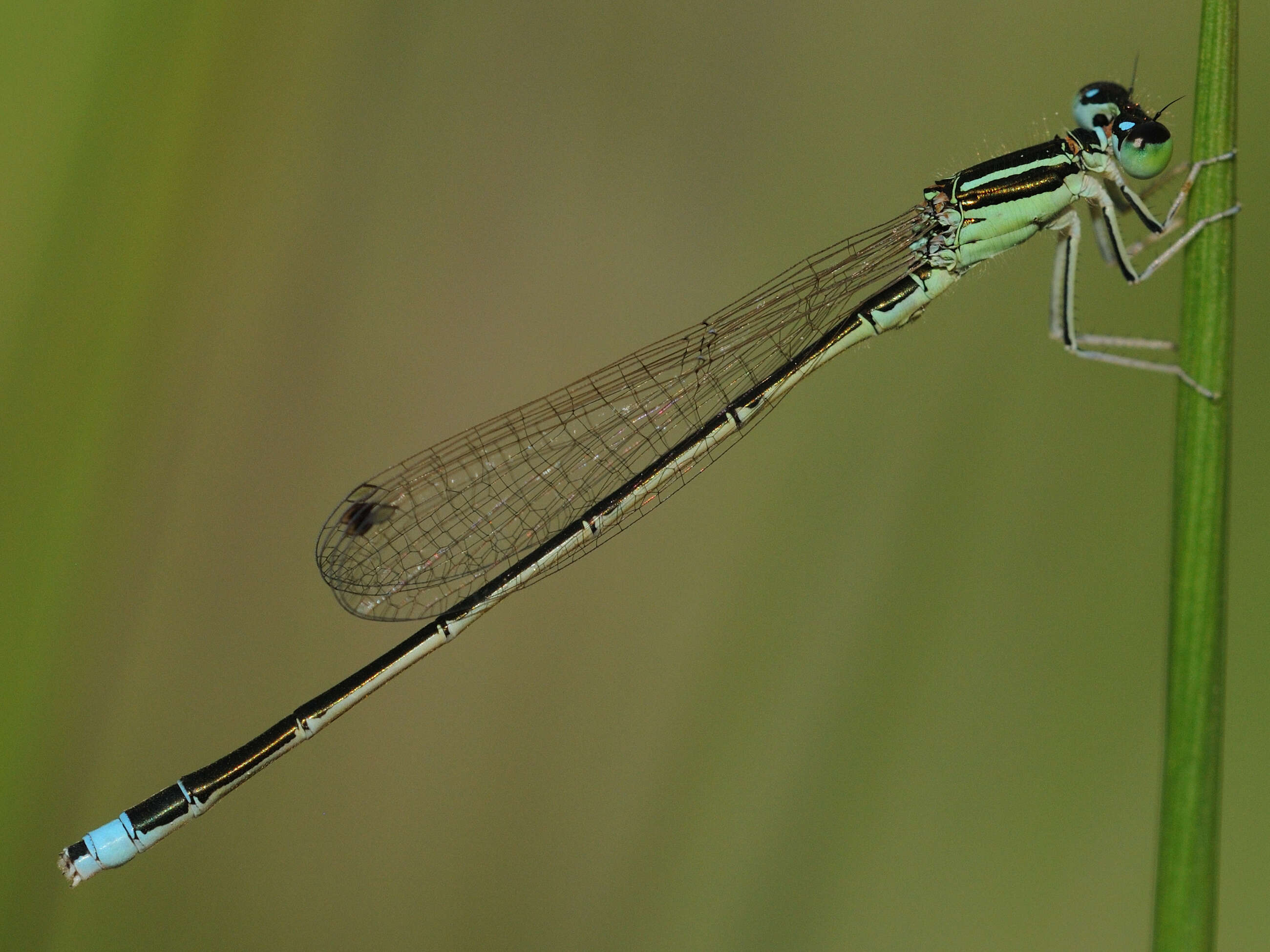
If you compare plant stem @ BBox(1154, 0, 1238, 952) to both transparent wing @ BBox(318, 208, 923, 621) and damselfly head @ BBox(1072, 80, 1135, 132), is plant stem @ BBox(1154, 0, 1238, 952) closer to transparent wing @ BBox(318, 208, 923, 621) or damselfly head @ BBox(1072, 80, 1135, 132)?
damselfly head @ BBox(1072, 80, 1135, 132)

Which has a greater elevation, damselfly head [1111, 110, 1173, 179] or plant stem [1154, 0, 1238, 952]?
damselfly head [1111, 110, 1173, 179]

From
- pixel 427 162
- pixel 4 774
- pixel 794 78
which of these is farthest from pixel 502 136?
pixel 4 774

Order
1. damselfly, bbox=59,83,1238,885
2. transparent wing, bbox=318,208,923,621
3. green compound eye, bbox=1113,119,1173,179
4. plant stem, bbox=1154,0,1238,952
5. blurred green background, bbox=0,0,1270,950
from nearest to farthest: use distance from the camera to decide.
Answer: plant stem, bbox=1154,0,1238,952, blurred green background, bbox=0,0,1270,950, green compound eye, bbox=1113,119,1173,179, damselfly, bbox=59,83,1238,885, transparent wing, bbox=318,208,923,621

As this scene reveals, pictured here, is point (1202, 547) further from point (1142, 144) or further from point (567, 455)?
point (567, 455)

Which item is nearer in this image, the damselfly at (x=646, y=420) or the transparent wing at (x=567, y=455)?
the damselfly at (x=646, y=420)

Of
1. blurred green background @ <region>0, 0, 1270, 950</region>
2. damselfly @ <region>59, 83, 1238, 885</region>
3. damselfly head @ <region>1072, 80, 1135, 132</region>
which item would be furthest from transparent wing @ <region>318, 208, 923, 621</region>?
damselfly head @ <region>1072, 80, 1135, 132</region>

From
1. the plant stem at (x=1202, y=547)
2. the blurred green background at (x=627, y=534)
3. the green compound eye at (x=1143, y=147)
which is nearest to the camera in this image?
the plant stem at (x=1202, y=547)

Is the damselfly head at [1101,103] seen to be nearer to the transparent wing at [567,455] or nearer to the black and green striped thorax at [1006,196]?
the black and green striped thorax at [1006,196]

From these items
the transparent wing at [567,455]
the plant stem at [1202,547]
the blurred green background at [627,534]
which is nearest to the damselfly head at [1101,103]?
the blurred green background at [627,534]
